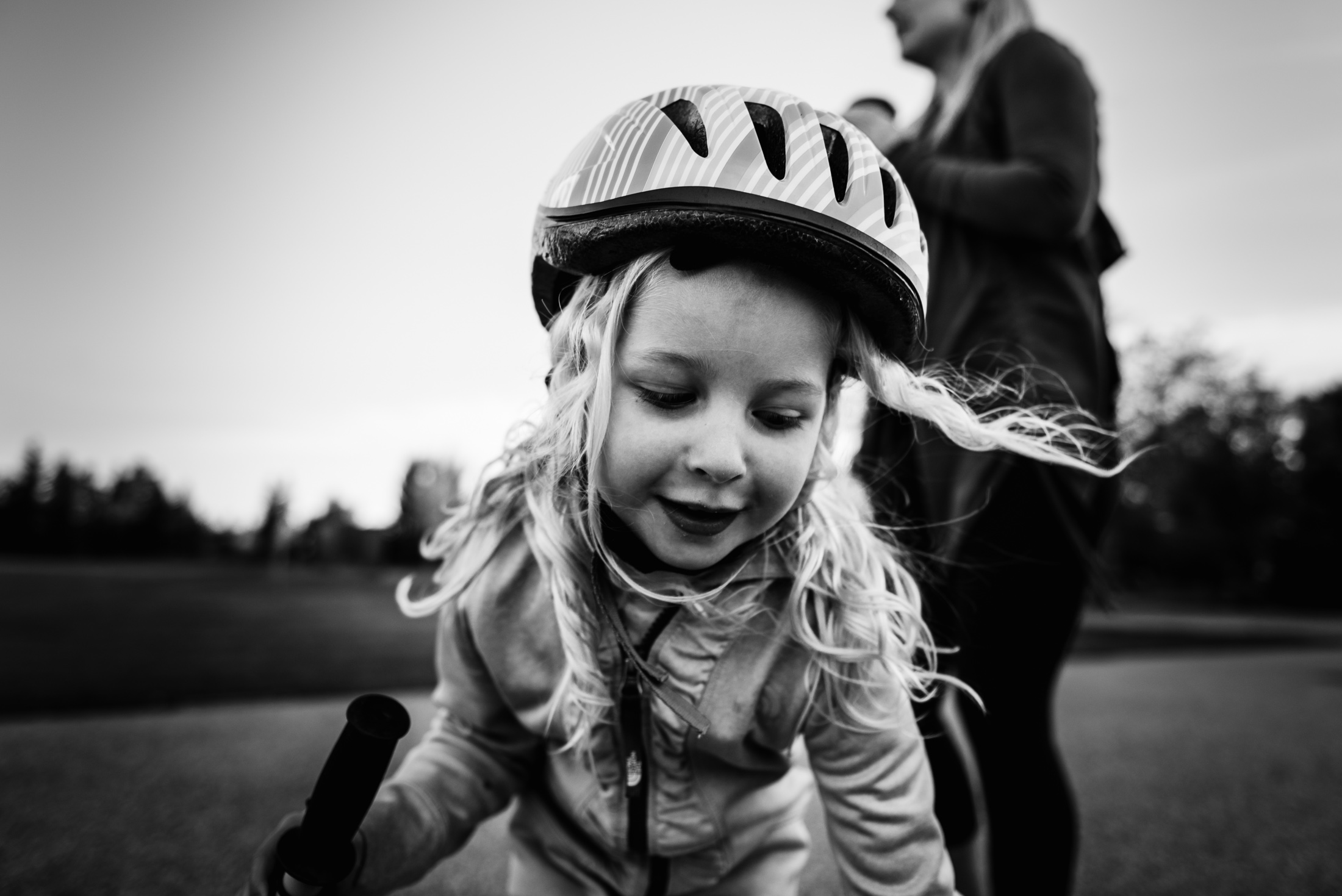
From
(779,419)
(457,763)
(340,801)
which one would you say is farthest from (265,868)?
(779,419)

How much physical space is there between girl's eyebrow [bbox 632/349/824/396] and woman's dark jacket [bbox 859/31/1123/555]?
474mm

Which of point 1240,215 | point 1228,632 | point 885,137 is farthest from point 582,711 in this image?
point 1228,632

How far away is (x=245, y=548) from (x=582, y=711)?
132ft

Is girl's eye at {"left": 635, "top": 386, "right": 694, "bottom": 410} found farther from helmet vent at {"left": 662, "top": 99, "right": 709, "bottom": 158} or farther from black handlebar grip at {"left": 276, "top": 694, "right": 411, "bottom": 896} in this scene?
black handlebar grip at {"left": 276, "top": 694, "right": 411, "bottom": 896}

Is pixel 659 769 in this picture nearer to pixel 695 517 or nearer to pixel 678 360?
pixel 695 517

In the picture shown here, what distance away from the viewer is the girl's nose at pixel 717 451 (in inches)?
45.5

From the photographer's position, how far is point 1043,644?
1.72 metres

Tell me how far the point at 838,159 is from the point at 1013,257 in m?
0.77

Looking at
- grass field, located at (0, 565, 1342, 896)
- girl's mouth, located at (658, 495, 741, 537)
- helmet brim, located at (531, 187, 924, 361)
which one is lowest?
grass field, located at (0, 565, 1342, 896)

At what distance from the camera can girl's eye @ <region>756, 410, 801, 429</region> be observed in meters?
1.21

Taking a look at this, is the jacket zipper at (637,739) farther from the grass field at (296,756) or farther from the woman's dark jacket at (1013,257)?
the grass field at (296,756)

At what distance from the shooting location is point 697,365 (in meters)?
1.16

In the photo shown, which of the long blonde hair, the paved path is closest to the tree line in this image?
the paved path

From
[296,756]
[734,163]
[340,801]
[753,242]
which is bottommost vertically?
[296,756]
